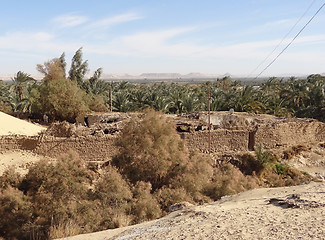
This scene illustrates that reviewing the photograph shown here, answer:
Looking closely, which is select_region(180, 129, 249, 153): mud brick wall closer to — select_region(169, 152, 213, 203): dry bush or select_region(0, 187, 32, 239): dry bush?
select_region(169, 152, 213, 203): dry bush

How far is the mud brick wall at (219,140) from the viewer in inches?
673

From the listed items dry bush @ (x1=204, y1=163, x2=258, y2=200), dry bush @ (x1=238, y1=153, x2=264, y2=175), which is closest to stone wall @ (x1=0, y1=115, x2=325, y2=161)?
dry bush @ (x1=238, y1=153, x2=264, y2=175)

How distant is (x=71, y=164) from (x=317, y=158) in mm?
14239

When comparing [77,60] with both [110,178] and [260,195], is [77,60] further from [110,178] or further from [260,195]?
[260,195]

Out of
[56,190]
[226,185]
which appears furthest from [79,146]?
[226,185]

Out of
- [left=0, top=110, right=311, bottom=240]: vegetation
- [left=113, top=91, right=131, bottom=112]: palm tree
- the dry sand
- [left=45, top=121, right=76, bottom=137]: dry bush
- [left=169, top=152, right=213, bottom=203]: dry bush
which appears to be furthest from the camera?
[left=113, top=91, right=131, bottom=112]: palm tree

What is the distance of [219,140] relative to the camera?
57.3 ft

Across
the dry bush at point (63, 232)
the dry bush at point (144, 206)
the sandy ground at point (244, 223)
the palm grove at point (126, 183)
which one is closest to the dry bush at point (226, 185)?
the palm grove at point (126, 183)

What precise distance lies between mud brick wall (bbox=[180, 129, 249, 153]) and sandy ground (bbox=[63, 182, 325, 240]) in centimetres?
968

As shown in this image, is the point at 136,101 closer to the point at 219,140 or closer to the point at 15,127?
the point at 15,127

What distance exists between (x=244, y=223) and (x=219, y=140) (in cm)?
1190

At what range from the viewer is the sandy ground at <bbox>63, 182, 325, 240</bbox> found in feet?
17.1

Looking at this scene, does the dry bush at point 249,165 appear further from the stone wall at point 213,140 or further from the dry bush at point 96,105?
the dry bush at point 96,105

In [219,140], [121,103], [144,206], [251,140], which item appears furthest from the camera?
[121,103]
